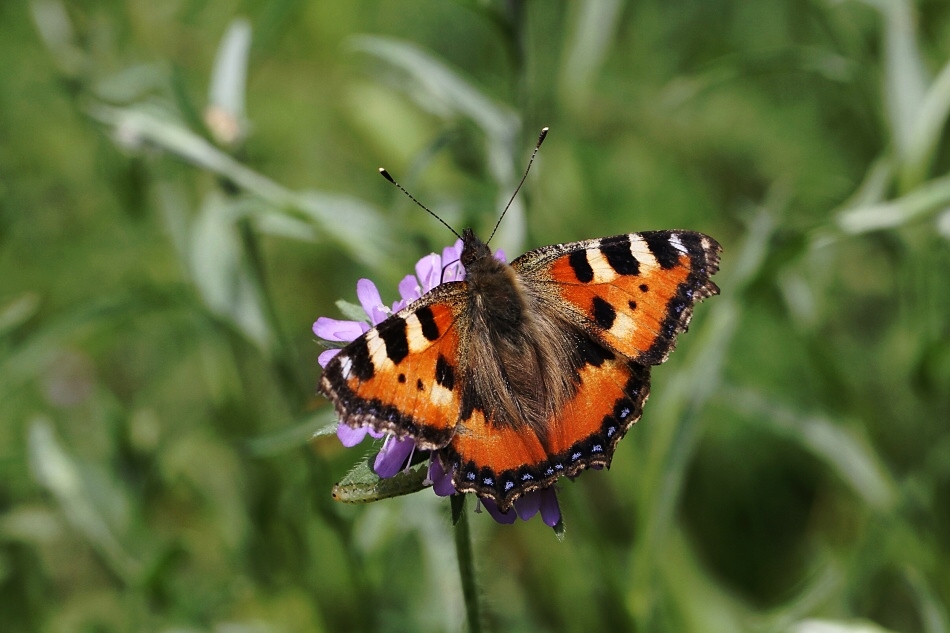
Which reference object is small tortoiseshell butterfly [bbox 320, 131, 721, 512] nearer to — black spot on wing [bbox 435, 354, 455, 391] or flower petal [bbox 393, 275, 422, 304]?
black spot on wing [bbox 435, 354, 455, 391]

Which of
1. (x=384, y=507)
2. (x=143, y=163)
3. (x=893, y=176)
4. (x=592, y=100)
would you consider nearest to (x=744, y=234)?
(x=592, y=100)

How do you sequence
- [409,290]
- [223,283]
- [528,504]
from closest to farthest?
[528,504] < [409,290] < [223,283]

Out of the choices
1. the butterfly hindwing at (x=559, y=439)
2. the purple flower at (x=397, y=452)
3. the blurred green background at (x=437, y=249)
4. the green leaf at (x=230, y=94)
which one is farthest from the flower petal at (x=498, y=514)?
the green leaf at (x=230, y=94)

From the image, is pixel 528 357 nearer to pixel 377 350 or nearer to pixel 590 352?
pixel 590 352

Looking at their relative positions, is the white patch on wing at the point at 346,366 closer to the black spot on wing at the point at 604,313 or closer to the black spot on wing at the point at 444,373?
the black spot on wing at the point at 444,373

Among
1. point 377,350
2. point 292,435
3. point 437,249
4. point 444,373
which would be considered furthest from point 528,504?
point 437,249

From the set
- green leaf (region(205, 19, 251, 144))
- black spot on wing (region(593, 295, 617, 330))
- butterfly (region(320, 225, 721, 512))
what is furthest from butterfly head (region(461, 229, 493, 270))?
green leaf (region(205, 19, 251, 144))

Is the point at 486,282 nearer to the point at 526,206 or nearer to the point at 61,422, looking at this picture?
the point at 526,206
